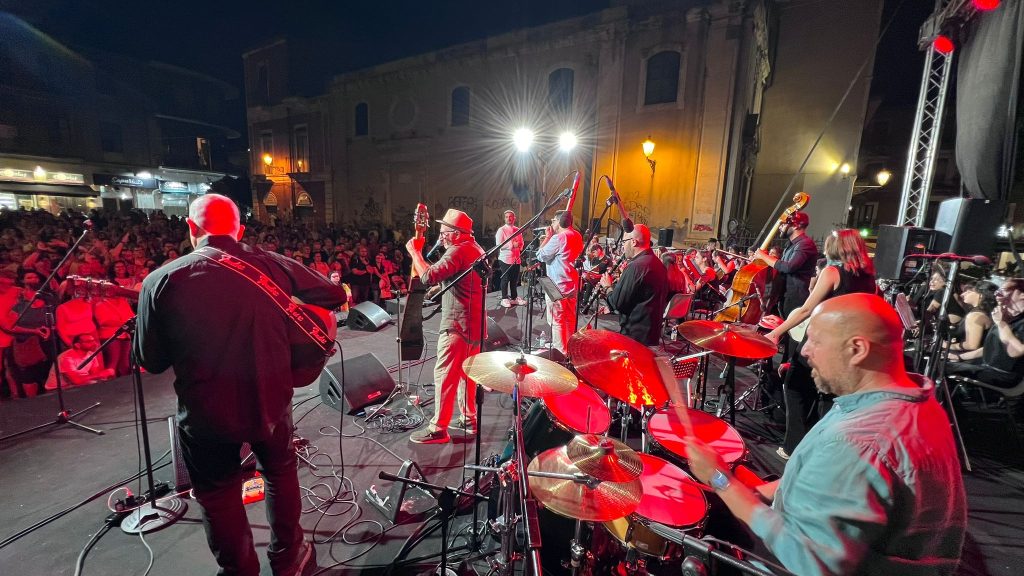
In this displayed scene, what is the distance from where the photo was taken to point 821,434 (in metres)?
1.24

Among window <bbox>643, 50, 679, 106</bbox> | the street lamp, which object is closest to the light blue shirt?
the street lamp

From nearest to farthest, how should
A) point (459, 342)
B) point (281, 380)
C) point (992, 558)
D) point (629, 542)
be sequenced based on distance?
point (629, 542) < point (281, 380) < point (992, 558) < point (459, 342)

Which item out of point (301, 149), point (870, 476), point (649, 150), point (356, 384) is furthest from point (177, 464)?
point (301, 149)

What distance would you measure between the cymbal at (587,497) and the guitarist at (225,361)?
143 centimetres

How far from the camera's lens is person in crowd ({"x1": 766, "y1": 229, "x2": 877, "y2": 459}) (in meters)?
3.30

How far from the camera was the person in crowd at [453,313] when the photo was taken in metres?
3.63

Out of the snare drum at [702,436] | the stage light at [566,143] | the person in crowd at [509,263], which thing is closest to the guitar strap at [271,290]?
the snare drum at [702,436]

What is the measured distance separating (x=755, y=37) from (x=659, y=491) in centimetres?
1414

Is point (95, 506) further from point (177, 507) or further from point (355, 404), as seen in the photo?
point (355, 404)

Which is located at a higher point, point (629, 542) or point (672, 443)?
point (672, 443)

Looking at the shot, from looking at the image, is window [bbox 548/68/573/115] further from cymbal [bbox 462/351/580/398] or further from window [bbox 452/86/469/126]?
cymbal [bbox 462/351/580/398]

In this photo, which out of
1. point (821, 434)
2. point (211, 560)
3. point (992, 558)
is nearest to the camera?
point (821, 434)

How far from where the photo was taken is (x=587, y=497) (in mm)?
1864

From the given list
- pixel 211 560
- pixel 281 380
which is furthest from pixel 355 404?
pixel 281 380
